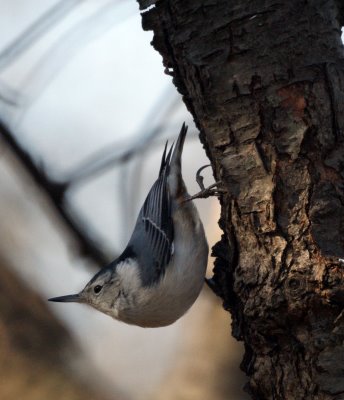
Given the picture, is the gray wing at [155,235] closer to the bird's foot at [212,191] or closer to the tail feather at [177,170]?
the tail feather at [177,170]

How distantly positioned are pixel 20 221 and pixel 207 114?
77.3 inches

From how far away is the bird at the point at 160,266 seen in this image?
313cm

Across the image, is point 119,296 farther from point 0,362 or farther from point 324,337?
point 324,337

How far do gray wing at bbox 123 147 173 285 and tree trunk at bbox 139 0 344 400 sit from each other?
0.99 metres

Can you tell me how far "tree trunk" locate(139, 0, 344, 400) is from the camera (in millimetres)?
1931

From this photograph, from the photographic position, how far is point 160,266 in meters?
3.21

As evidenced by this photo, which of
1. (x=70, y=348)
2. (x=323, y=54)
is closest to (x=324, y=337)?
(x=323, y=54)

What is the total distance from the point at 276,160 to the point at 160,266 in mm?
1217

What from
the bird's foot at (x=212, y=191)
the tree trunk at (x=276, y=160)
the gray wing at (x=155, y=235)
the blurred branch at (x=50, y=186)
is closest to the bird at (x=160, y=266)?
the gray wing at (x=155, y=235)

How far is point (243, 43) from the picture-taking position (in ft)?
6.98

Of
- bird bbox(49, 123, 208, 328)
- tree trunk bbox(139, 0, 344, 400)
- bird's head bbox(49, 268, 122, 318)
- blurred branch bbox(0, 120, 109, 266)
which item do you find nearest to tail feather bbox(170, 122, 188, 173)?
bird bbox(49, 123, 208, 328)

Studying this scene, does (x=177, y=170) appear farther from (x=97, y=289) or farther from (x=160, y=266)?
(x=97, y=289)

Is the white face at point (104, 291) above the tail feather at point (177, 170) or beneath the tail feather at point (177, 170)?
beneath

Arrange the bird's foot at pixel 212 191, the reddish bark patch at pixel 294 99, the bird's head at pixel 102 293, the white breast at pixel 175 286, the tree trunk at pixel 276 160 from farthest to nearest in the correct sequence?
1. the bird's head at pixel 102 293
2. the white breast at pixel 175 286
3. the bird's foot at pixel 212 191
4. the reddish bark patch at pixel 294 99
5. the tree trunk at pixel 276 160
